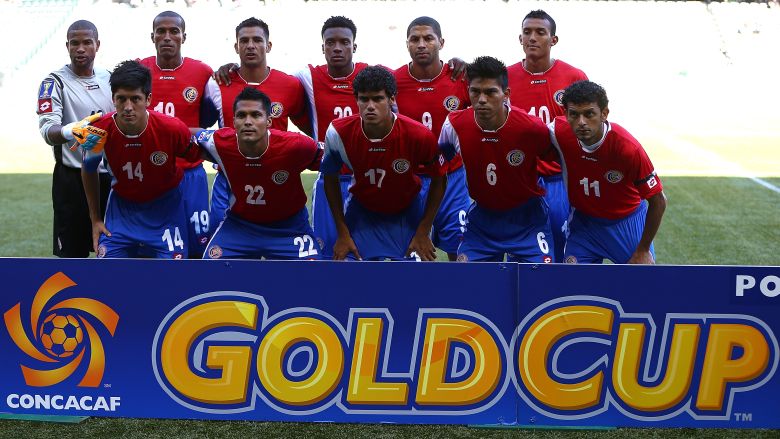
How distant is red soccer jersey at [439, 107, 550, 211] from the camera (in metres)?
5.95

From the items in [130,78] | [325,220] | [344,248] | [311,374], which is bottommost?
Result: [311,374]

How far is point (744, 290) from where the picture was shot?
14.8 ft

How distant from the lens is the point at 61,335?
4.81 meters

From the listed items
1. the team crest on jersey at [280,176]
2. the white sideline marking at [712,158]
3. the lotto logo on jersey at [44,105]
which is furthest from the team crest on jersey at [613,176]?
the white sideline marking at [712,158]

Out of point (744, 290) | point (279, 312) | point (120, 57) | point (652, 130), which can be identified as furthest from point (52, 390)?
point (120, 57)

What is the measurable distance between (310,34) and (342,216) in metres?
26.0

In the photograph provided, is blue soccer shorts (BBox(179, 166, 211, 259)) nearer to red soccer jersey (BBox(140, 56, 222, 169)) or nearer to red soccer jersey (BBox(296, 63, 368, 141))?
red soccer jersey (BBox(140, 56, 222, 169))

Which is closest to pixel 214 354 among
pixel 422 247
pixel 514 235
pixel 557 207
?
pixel 422 247

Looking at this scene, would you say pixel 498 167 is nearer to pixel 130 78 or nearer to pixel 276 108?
pixel 276 108

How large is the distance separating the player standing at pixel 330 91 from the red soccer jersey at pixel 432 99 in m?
0.38

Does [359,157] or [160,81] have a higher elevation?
[160,81]

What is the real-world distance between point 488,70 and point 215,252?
6.49 ft

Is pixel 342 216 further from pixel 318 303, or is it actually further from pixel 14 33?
pixel 14 33

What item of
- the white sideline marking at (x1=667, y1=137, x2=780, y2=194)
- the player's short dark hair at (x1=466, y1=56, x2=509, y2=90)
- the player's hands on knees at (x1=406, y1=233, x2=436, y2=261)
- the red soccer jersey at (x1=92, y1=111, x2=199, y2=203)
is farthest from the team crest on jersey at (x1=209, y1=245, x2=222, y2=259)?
the white sideline marking at (x1=667, y1=137, x2=780, y2=194)
